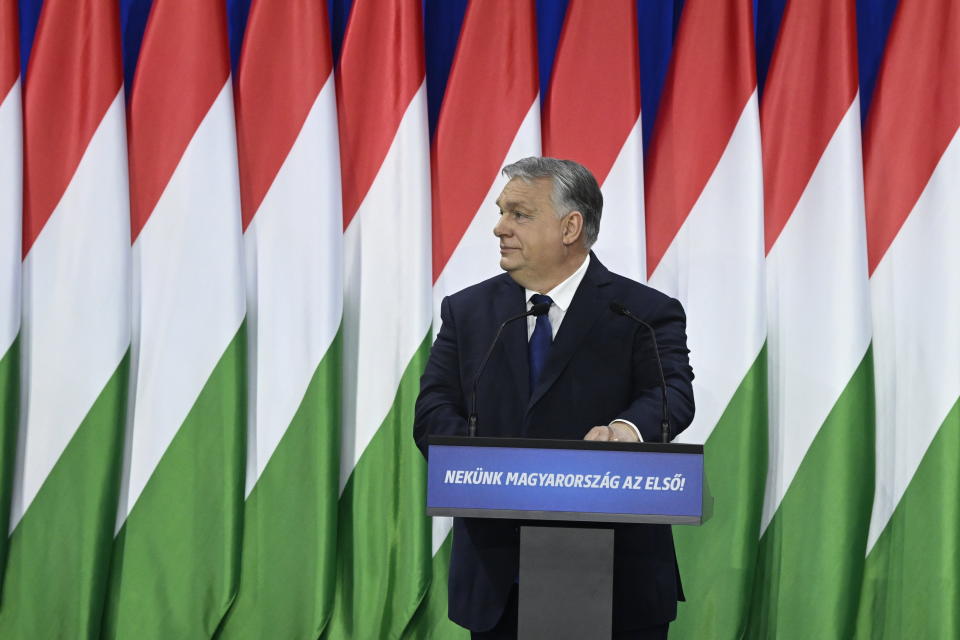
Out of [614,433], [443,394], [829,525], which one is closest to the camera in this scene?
[614,433]

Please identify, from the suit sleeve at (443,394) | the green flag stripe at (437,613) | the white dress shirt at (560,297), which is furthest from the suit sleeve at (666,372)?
the green flag stripe at (437,613)

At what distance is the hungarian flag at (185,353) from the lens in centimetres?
311

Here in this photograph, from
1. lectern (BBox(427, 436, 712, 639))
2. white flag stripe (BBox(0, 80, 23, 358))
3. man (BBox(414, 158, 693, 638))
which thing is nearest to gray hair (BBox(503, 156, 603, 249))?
man (BBox(414, 158, 693, 638))

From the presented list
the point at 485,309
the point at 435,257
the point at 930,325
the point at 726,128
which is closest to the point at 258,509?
the point at 435,257

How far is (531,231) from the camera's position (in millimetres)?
2205

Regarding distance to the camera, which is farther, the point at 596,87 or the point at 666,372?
the point at 596,87

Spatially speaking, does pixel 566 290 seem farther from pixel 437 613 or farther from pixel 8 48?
pixel 8 48

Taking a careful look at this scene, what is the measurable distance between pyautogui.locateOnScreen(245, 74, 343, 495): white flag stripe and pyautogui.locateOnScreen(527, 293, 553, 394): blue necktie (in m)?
1.15

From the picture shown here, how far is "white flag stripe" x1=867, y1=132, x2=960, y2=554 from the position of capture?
3.09m

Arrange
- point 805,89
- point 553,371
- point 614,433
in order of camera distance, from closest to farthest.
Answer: point 614,433 → point 553,371 → point 805,89

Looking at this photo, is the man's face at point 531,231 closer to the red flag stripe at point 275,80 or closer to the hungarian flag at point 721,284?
the hungarian flag at point 721,284

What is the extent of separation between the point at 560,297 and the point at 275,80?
143 cm

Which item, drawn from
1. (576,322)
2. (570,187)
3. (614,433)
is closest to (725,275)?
(570,187)

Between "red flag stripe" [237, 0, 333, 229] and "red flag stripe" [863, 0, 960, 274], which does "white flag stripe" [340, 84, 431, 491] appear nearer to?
"red flag stripe" [237, 0, 333, 229]
